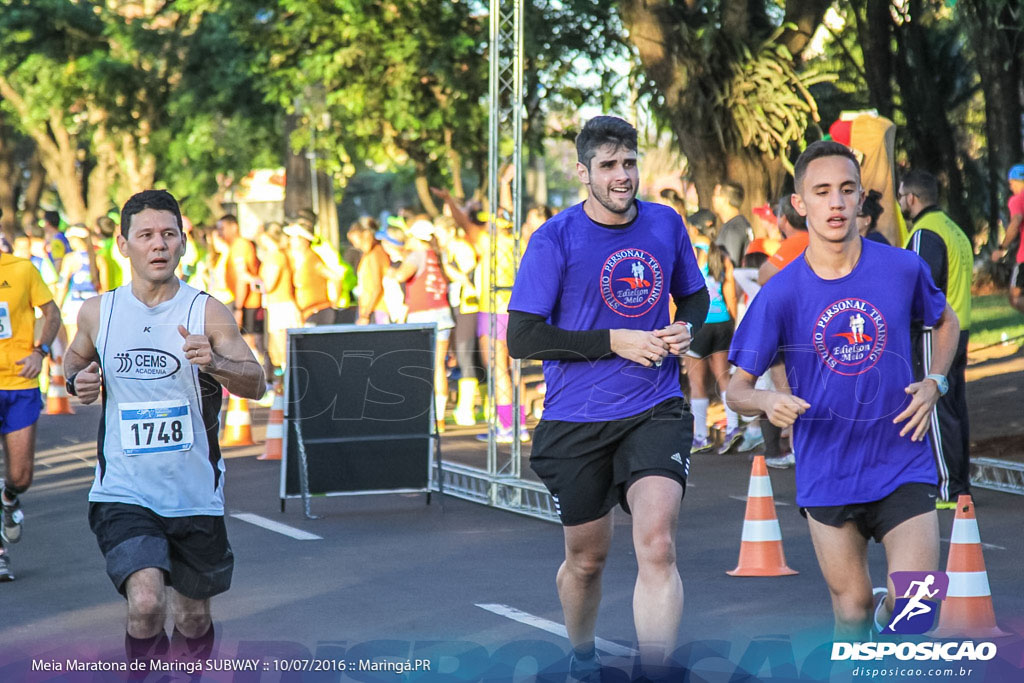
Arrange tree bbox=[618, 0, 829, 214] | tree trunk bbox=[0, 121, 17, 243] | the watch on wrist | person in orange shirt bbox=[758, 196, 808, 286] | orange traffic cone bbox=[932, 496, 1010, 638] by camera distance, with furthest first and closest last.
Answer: tree trunk bbox=[0, 121, 17, 243], tree bbox=[618, 0, 829, 214], person in orange shirt bbox=[758, 196, 808, 286], orange traffic cone bbox=[932, 496, 1010, 638], the watch on wrist

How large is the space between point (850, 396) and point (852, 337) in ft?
0.61

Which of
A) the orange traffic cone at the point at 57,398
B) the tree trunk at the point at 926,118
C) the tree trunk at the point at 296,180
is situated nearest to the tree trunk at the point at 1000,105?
the tree trunk at the point at 926,118

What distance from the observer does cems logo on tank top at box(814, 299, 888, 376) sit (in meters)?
4.91

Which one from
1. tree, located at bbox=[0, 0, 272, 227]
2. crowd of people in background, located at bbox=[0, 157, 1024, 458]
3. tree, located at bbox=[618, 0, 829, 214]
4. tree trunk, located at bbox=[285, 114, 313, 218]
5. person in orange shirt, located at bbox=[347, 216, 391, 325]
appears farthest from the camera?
tree, located at bbox=[0, 0, 272, 227]

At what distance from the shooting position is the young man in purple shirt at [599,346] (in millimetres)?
5559

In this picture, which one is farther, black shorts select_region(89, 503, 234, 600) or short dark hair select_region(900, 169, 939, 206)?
short dark hair select_region(900, 169, 939, 206)

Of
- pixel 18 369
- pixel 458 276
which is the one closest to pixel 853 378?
pixel 18 369

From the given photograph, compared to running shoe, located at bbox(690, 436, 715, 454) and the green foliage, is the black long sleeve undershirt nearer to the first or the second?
running shoe, located at bbox(690, 436, 715, 454)

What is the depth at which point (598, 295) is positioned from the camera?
5633 mm

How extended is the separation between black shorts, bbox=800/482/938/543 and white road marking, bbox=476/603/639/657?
5.49ft

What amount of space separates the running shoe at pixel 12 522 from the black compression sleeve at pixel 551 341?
4.47m

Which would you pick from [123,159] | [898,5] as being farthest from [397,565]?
[123,159]

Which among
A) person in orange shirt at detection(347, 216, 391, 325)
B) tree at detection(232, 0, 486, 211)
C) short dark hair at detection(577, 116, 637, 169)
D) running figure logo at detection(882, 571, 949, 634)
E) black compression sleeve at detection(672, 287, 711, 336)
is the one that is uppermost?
tree at detection(232, 0, 486, 211)

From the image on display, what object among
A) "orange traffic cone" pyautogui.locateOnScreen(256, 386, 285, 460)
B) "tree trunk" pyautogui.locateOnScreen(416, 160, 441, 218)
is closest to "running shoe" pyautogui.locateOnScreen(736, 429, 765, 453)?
"orange traffic cone" pyautogui.locateOnScreen(256, 386, 285, 460)
